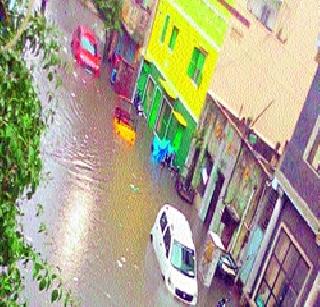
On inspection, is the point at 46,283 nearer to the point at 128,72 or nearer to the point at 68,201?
the point at 68,201

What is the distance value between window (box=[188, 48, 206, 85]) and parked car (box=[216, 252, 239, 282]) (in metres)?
4.00

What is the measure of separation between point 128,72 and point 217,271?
714cm

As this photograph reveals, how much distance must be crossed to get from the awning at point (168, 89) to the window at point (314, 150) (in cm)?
516

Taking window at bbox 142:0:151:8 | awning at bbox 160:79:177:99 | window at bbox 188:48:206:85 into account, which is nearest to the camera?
window at bbox 188:48:206:85

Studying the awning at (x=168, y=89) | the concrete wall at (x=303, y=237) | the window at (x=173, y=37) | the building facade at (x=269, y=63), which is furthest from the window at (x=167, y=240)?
the window at (x=173, y=37)

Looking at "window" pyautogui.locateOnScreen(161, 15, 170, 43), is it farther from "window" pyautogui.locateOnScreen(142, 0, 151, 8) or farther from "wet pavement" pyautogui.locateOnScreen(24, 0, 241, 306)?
"wet pavement" pyautogui.locateOnScreen(24, 0, 241, 306)

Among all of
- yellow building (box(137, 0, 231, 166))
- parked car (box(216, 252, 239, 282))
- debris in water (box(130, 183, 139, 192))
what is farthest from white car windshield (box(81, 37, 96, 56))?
parked car (box(216, 252, 239, 282))

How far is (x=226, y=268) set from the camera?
37.7 feet

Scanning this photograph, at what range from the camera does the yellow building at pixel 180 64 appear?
13.8 meters

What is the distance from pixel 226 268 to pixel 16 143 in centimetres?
810

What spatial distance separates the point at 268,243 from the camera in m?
11.0

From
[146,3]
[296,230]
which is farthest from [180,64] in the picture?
[296,230]

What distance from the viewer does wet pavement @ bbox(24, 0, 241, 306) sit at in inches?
404

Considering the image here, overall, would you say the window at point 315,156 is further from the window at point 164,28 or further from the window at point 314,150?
the window at point 164,28
